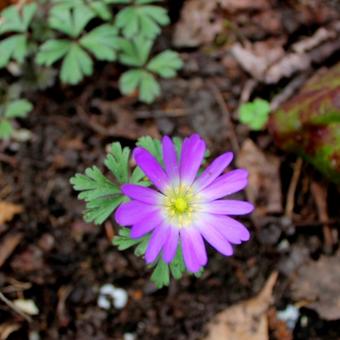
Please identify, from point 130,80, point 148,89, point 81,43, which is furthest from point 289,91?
point 81,43

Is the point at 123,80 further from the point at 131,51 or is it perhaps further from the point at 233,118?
the point at 233,118

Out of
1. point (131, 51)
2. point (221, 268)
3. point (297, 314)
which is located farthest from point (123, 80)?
point (297, 314)

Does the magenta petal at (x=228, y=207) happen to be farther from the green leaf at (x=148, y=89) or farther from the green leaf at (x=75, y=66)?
the green leaf at (x=75, y=66)

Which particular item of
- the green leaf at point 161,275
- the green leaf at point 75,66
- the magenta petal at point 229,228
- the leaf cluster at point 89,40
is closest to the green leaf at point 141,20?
the leaf cluster at point 89,40

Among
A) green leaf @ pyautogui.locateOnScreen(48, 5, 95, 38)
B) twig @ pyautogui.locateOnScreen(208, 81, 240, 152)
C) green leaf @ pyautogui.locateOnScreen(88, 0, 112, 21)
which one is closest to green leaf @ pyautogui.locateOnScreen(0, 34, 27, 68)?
green leaf @ pyautogui.locateOnScreen(48, 5, 95, 38)

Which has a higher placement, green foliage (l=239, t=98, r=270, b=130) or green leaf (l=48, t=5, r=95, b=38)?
green leaf (l=48, t=5, r=95, b=38)

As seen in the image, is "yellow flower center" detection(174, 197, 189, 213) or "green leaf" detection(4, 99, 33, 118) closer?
"yellow flower center" detection(174, 197, 189, 213)

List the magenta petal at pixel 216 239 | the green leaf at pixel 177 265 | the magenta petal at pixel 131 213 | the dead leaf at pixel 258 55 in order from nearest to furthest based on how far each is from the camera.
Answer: the magenta petal at pixel 131 213, the magenta petal at pixel 216 239, the green leaf at pixel 177 265, the dead leaf at pixel 258 55

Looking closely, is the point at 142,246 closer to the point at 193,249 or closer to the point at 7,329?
the point at 193,249

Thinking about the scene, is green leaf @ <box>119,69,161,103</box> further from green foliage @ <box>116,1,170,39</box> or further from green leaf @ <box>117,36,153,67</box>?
green foliage @ <box>116,1,170,39</box>
